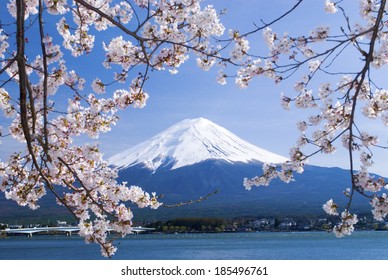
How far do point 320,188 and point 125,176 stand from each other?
36251 mm

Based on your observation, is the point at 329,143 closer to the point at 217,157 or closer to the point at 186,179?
the point at 186,179

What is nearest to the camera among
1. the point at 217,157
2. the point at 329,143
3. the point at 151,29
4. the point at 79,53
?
the point at 329,143

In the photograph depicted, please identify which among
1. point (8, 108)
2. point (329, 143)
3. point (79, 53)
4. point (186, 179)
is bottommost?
point (329, 143)

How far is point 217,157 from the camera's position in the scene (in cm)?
11456

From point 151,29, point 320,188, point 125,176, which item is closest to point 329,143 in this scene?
point 151,29

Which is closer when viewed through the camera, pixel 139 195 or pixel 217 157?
pixel 139 195

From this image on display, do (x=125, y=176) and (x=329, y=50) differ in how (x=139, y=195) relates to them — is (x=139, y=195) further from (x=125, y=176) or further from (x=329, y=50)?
(x=125, y=176)

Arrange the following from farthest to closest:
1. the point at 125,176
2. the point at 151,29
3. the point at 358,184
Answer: the point at 125,176
the point at 151,29
the point at 358,184

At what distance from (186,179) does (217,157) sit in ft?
35.1

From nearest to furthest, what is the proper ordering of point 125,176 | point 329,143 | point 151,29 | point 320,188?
point 329,143 → point 151,29 → point 320,188 → point 125,176

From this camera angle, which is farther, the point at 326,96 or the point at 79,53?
the point at 79,53

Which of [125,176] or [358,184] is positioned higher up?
[125,176]

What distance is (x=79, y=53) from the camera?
371 cm
